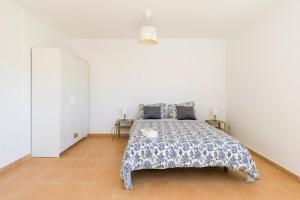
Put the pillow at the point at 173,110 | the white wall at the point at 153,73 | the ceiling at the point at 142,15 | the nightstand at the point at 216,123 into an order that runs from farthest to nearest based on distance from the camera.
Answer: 1. the white wall at the point at 153,73
2. the nightstand at the point at 216,123
3. the pillow at the point at 173,110
4. the ceiling at the point at 142,15

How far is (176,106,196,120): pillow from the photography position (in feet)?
15.2

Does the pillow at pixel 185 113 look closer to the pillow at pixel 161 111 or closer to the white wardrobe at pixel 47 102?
the pillow at pixel 161 111

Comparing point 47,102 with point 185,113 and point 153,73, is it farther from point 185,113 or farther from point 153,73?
point 185,113

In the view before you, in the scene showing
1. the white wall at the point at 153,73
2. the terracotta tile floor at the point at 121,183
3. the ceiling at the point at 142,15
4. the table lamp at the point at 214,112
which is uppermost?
the ceiling at the point at 142,15

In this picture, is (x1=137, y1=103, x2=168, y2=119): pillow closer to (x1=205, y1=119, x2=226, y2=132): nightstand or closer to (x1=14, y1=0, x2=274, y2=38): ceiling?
(x1=205, y1=119, x2=226, y2=132): nightstand

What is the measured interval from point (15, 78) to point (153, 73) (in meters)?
3.04

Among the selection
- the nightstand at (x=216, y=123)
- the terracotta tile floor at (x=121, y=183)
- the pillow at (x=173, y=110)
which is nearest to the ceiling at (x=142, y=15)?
the pillow at (x=173, y=110)

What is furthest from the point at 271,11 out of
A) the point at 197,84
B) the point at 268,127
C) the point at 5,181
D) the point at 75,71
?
the point at 5,181

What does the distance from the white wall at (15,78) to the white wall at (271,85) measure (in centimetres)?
410

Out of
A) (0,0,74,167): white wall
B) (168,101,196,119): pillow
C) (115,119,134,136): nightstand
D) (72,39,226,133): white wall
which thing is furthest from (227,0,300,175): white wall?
(0,0,74,167): white wall

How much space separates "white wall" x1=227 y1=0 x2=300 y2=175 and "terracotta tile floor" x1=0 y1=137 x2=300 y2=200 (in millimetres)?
459

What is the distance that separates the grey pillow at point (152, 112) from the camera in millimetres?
4688

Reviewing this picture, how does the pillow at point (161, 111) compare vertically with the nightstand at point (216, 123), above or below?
above

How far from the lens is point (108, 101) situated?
5.33 metres
